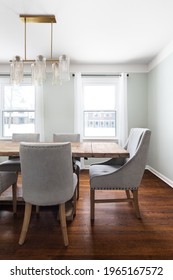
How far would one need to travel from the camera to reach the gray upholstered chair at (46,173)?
1584 millimetres

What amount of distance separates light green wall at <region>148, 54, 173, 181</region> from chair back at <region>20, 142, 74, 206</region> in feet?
7.67

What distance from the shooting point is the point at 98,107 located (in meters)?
4.60

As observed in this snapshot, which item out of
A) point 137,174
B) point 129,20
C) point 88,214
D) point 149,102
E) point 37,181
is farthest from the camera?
point 149,102

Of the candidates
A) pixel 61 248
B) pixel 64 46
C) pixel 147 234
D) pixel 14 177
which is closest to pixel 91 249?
pixel 61 248

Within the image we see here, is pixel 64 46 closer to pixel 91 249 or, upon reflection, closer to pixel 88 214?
pixel 88 214

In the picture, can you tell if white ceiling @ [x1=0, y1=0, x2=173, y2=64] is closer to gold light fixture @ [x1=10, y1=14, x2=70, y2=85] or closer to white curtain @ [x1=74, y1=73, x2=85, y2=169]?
gold light fixture @ [x1=10, y1=14, x2=70, y2=85]

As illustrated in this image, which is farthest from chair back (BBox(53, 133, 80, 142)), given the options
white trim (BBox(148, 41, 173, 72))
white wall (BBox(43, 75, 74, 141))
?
white trim (BBox(148, 41, 173, 72))

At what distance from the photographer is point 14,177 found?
7.47 feet

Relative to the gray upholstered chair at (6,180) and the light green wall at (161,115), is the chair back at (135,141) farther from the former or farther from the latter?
the gray upholstered chair at (6,180)

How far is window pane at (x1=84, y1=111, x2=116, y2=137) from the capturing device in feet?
15.1

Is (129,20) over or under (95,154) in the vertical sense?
over

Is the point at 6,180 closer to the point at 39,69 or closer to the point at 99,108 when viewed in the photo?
the point at 39,69

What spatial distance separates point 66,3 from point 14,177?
2061 mm
